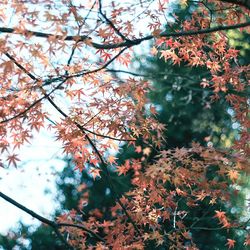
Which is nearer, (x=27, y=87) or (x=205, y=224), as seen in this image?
(x=27, y=87)

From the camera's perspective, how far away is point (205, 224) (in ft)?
25.4

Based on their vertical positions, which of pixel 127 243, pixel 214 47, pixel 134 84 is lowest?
pixel 127 243

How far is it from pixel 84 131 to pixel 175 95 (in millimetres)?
4950

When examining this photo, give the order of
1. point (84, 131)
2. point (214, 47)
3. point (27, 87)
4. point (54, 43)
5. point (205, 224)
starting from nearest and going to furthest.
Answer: point (54, 43) < point (27, 87) < point (84, 131) < point (214, 47) < point (205, 224)

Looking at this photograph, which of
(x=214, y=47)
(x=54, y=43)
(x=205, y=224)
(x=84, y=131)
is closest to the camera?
(x=54, y=43)

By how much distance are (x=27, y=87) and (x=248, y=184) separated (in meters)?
5.45

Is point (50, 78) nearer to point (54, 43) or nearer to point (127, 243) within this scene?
point (54, 43)

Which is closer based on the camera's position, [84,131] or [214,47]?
[84,131]

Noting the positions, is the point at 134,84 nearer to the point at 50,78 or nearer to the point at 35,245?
the point at 50,78

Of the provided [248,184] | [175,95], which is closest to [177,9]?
[175,95]

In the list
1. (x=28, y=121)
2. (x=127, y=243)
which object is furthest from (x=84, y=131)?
(x=127, y=243)

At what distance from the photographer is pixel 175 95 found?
867 centimetres

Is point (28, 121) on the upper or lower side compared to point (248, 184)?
lower

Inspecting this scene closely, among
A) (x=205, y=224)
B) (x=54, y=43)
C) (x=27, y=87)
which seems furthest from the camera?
(x=205, y=224)
